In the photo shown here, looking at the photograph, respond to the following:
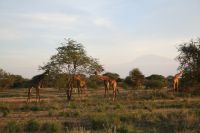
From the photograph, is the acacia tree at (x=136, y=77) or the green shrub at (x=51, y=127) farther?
the acacia tree at (x=136, y=77)

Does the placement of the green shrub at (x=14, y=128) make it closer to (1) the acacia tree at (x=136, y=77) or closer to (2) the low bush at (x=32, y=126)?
(2) the low bush at (x=32, y=126)

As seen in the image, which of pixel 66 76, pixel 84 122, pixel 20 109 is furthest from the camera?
pixel 66 76

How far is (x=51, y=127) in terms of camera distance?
17.1 metres

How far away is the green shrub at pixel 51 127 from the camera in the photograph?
54.9 feet

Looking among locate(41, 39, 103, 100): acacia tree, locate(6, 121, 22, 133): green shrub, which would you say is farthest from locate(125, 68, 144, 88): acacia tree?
locate(6, 121, 22, 133): green shrub

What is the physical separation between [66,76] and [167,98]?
7965 millimetres

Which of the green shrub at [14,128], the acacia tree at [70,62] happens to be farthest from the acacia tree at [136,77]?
the green shrub at [14,128]

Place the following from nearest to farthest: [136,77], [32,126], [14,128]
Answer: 1. [14,128]
2. [32,126]
3. [136,77]

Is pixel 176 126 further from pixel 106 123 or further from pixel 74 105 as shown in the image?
pixel 74 105

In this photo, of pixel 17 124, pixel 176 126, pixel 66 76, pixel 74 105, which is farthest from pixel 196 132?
pixel 66 76

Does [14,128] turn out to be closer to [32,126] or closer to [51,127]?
[32,126]

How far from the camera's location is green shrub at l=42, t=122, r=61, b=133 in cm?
1673

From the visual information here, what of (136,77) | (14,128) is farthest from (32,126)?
(136,77)

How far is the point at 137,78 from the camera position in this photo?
170 feet
